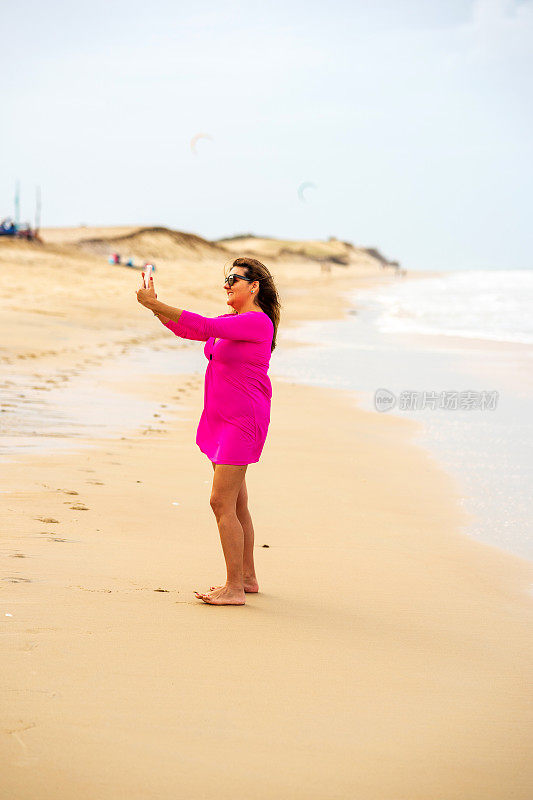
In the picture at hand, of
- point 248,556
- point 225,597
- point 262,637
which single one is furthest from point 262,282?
point 262,637

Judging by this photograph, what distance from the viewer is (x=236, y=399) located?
425 centimetres

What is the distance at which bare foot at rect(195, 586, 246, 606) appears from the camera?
169 inches

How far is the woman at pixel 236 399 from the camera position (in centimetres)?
424

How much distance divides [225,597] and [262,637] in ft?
1.38

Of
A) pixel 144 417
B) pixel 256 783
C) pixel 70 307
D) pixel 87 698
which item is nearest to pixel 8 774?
pixel 87 698

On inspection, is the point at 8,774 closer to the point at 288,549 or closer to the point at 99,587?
the point at 99,587

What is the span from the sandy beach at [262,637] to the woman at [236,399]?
1.01 feet

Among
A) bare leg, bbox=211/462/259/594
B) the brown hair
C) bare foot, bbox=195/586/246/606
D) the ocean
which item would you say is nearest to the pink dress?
the brown hair

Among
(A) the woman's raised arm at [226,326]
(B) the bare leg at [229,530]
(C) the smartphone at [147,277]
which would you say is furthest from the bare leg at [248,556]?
(C) the smartphone at [147,277]

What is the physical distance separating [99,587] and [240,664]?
1.01 metres

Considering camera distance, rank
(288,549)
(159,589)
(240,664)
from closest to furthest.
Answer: (240,664) < (159,589) < (288,549)

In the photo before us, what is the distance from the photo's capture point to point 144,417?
10102mm

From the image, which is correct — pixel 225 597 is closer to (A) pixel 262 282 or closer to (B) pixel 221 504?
(B) pixel 221 504

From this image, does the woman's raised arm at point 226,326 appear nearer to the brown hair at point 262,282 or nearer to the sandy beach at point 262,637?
the brown hair at point 262,282
